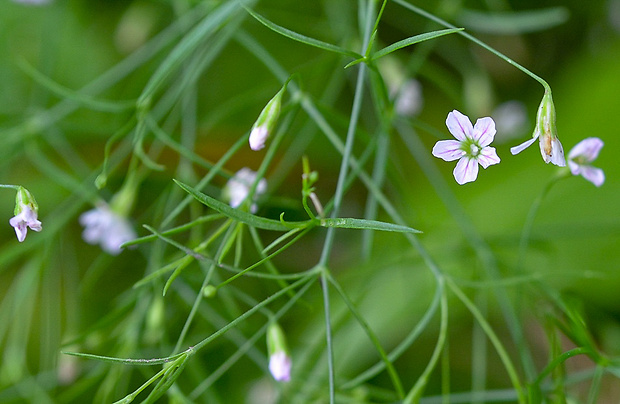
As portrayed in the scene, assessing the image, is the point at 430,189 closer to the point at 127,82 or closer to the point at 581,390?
the point at 581,390

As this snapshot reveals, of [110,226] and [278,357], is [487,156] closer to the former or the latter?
[278,357]

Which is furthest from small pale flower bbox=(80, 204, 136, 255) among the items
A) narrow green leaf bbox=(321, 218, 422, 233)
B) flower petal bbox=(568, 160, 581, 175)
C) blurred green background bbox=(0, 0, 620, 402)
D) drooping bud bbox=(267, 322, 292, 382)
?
flower petal bbox=(568, 160, 581, 175)

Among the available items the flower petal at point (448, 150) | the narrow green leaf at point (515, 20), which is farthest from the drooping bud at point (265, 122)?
the narrow green leaf at point (515, 20)

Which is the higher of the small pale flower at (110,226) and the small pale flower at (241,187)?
the small pale flower at (110,226)

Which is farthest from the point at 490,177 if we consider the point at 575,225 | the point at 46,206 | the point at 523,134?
the point at 46,206

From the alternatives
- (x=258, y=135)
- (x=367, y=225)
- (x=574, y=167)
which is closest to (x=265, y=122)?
(x=258, y=135)

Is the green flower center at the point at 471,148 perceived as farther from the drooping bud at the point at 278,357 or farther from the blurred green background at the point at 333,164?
the blurred green background at the point at 333,164
